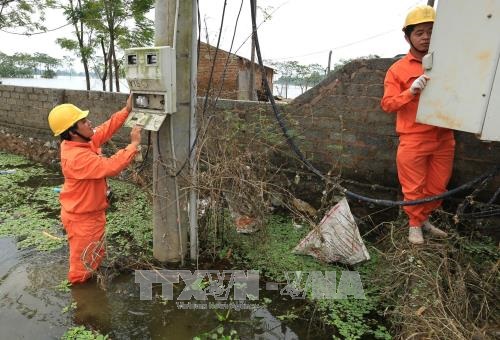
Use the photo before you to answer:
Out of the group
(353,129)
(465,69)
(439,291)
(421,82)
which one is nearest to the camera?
(465,69)

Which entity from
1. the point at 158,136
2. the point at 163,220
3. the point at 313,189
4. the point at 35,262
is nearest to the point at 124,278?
the point at 163,220

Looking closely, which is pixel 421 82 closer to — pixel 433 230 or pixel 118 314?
pixel 433 230

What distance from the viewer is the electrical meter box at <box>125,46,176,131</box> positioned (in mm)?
2686

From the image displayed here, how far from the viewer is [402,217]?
3.30m

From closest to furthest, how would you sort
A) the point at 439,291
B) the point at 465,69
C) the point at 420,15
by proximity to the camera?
the point at 465,69
the point at 439,291
the point at 420,15

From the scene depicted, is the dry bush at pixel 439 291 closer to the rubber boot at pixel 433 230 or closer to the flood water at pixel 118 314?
the rubber boot at pixel 433 230

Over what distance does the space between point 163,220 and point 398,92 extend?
2.23m

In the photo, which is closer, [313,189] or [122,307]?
[122,307]

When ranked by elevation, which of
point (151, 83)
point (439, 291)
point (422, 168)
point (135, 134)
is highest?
point (151, 83)

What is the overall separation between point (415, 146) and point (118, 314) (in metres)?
2.60

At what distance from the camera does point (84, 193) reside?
9.64 ft

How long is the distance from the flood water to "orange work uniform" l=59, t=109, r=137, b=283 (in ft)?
0.85

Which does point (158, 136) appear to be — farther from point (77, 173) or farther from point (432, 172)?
point (432, 172)

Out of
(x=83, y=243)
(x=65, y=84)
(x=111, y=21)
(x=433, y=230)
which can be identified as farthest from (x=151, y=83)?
(x=65, y=84)
